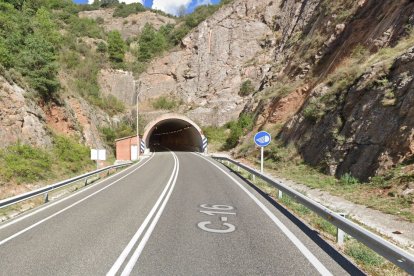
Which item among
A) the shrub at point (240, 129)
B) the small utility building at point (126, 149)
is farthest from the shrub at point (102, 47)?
the shrub at point (240, 129)

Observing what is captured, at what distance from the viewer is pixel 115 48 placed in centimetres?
7438

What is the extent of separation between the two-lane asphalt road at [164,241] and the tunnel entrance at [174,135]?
35085mm

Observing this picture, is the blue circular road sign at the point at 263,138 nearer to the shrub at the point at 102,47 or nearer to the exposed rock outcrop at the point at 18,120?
the exposed rock outcrop at the point at 18,120

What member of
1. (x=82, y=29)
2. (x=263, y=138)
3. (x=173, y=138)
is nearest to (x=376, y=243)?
(x=263, y=138)

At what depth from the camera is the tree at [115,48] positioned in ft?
241

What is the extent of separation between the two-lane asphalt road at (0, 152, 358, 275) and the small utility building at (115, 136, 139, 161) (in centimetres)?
2599

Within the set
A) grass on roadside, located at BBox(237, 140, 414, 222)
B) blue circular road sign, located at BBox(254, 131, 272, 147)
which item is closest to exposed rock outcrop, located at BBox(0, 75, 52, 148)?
blue circular road sign, located at BBox(254, 131, 272, 147)

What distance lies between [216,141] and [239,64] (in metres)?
22.2

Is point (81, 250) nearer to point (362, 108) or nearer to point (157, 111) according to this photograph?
point (362, 108)

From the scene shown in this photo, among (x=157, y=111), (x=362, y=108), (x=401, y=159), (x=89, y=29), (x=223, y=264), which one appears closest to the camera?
(x=223, y=264)

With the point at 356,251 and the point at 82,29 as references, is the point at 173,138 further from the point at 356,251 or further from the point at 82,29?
the point at 356,251

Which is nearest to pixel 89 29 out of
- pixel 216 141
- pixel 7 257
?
pixel 216 141

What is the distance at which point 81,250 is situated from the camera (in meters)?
5.77

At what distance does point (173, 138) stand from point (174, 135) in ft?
4.34
